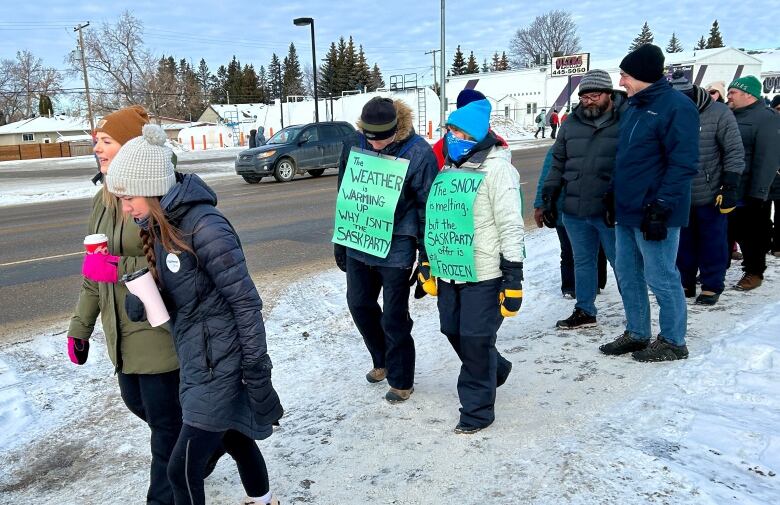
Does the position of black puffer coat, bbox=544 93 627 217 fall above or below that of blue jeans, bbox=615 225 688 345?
above

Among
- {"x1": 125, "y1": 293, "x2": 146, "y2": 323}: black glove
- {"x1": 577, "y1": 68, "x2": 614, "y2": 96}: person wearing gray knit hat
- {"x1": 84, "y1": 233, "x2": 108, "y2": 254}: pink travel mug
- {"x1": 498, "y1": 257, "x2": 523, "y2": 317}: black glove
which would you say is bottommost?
{"x1": 498, "y1": 257, "x2": 523, "y2": 317}: black glove

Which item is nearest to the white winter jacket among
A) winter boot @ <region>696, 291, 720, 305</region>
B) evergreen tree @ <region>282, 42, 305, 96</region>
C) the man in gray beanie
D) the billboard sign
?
the man in gray beanie

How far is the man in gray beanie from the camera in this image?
450cm

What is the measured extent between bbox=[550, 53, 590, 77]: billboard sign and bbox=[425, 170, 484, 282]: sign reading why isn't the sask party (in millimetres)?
45129

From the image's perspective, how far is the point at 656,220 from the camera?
3.80 metres

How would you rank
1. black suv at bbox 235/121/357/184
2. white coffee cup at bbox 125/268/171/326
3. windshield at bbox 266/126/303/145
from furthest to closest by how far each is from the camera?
windshield at bbox 266/126/303/145
black suv at bbox 235/121/357/184
white coffee cup at bbox 125/268/171/326

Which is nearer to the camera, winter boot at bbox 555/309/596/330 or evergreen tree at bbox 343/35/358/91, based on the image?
winter boot at bbox 555/309/596/330

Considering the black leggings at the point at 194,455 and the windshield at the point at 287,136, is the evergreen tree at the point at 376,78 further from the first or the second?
the black leggings at the point at 194,455

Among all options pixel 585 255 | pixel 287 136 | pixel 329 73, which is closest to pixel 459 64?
pixel 329 73

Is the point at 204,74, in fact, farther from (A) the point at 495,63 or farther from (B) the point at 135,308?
(B) the point at 135,308

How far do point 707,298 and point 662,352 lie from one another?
148 centimetres

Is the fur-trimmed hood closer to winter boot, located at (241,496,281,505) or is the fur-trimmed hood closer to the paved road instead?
winter boot, located at (241,496,281,505)

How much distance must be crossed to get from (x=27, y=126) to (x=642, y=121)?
8468 cm

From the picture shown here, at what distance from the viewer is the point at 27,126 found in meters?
74.0
